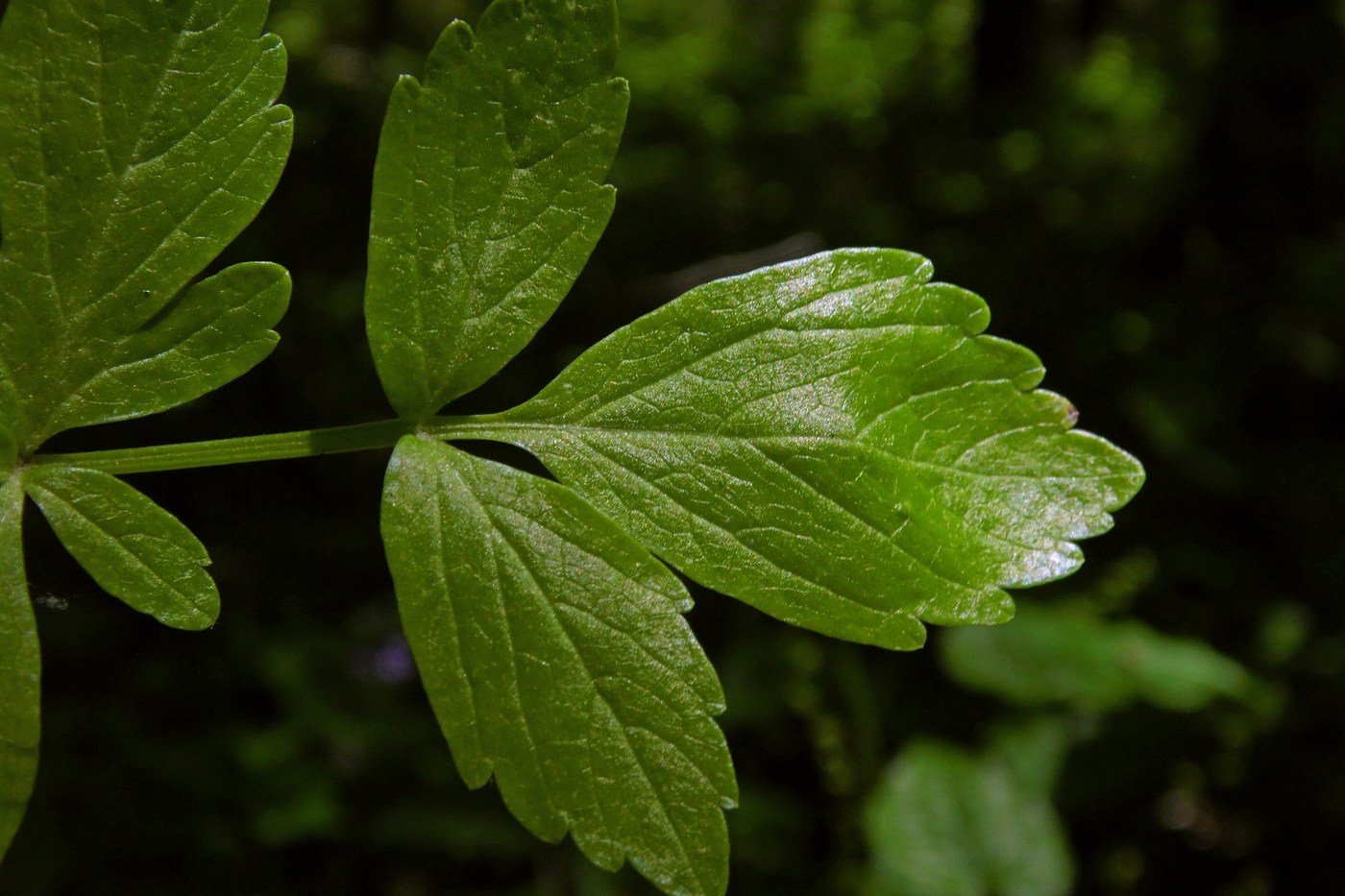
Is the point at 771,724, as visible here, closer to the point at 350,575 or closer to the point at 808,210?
the point at 350,575

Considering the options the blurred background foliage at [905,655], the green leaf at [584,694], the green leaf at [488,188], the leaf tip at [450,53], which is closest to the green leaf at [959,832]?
the blurred background foliage at [905,655]

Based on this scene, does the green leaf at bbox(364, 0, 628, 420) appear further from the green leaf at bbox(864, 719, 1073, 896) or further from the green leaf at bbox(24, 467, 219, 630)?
the green leaf at bbox(864, 719, 1073, 896)

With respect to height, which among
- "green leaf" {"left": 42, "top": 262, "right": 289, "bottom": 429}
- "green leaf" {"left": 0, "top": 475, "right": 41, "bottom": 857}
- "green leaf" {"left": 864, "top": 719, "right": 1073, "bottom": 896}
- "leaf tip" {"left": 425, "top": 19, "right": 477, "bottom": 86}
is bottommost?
"green leaf" {"left": 864, "top": 719, "right": 1073, "bottom": 896}

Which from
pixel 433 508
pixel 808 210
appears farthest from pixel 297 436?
pixel 808 210

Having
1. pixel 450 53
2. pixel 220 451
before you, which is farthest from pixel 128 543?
pixel 450 53

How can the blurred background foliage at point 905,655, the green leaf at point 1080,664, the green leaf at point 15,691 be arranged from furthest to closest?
the green leaf at point 1080,664, the blurred background foliage at point 905,655, the green leaf at point 15,691

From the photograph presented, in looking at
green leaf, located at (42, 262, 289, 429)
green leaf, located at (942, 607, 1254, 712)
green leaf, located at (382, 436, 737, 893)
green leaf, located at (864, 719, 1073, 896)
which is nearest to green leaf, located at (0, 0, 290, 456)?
green leaf, located at (42, 262, 289, 429)

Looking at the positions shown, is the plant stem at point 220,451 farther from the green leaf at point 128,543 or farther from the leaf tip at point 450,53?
the leaf tip at point 450,53

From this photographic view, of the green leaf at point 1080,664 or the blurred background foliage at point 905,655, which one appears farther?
the green leaf at point 1080,664
